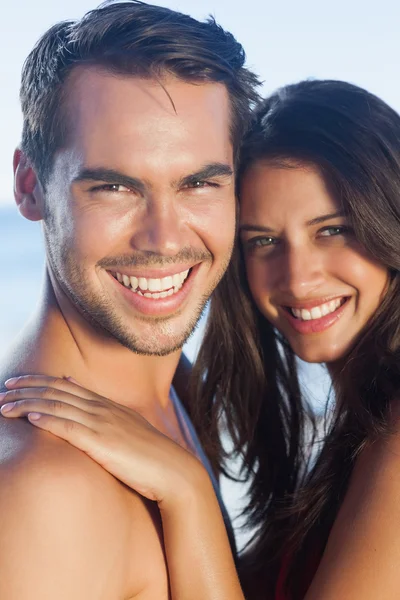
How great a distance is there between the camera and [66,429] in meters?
1.78

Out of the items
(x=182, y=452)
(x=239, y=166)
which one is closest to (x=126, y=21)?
(x=239, y=166)

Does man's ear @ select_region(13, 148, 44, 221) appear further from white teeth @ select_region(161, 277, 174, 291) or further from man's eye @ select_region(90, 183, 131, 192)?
white teeth @ select_region(161, 277, 174, 291)

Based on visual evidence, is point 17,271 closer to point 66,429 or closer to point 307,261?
point 307,261

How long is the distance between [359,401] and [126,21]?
4.20 ft

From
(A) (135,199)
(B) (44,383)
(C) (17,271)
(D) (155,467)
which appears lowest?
(C) (17,271)

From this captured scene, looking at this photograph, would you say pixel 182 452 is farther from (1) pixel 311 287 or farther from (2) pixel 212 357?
(2) pixel 212 357

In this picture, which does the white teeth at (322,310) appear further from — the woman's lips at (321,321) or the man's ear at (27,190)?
the man's ear at (27,190)

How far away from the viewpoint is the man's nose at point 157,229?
83.3 inches

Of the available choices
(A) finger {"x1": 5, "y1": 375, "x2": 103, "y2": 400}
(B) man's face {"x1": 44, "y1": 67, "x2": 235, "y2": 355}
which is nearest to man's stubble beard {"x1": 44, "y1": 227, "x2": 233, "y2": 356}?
(B) man's face {"x1": 44, "y1": 67, "x2": 235, "y2": 355}

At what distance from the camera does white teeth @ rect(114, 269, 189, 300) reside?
220 cm

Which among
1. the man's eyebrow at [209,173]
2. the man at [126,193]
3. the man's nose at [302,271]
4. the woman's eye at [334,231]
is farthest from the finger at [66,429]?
the woman's eye at [334,231]

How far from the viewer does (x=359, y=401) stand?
2.52 meters

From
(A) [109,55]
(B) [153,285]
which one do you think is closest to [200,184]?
(B) [153,285]

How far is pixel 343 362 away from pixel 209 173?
0.90 m
